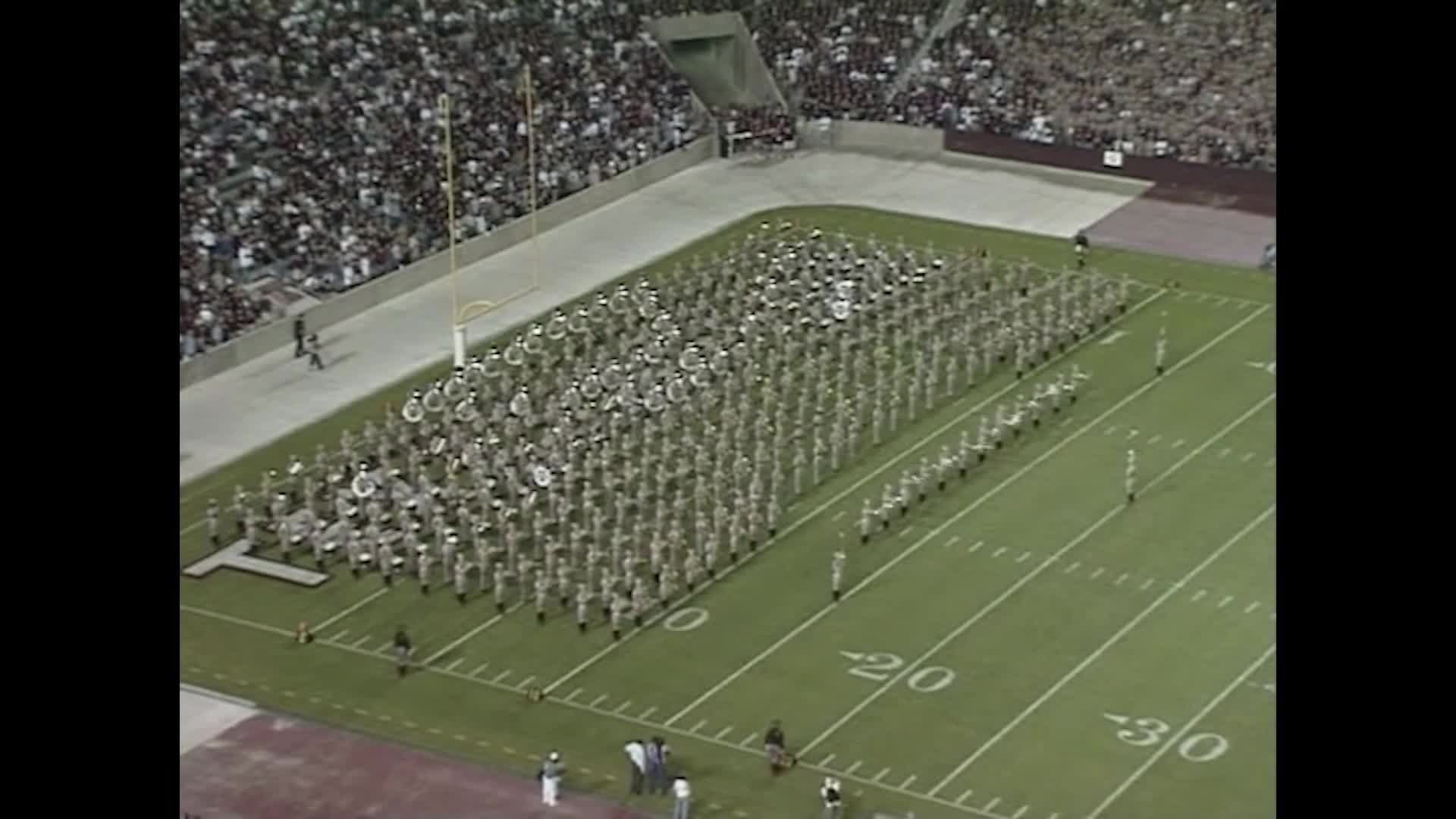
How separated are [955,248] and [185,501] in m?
14.5

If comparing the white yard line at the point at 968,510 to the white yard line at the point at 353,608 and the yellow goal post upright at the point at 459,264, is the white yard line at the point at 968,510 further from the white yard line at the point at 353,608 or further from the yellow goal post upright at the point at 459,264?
the yellow goal post upright at the point at 459,264

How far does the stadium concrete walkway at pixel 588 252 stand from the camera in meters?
34.6

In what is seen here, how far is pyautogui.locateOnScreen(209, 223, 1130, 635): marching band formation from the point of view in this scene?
29.1 m

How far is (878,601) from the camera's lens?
2795cm

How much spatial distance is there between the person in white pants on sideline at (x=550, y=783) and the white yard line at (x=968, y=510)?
1811mm

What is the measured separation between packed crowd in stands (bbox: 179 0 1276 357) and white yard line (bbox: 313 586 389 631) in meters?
9.88

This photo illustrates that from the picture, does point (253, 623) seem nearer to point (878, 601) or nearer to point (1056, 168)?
point (878, 601)

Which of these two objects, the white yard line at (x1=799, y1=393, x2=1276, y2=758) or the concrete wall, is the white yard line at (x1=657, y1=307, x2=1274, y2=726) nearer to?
the white yard line at (x1=799, y1=393, x2=1276, y2=758)

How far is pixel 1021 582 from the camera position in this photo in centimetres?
2841

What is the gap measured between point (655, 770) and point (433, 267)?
1791 centimetres

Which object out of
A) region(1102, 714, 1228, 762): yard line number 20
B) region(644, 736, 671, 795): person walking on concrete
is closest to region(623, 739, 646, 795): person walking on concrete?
region(644, 736, 671, 795): person walking on concrete

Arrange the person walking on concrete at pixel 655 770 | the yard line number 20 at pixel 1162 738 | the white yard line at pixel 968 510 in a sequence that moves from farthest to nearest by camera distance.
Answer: the white yard line at pixel 968 510
the yard line number 20 at pixel 1162 738
the person walking on concrete at pixel 655 770

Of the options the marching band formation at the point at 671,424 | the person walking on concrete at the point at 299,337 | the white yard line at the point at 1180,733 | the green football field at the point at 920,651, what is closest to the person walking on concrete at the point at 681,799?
the green football field at the point at 920,651
